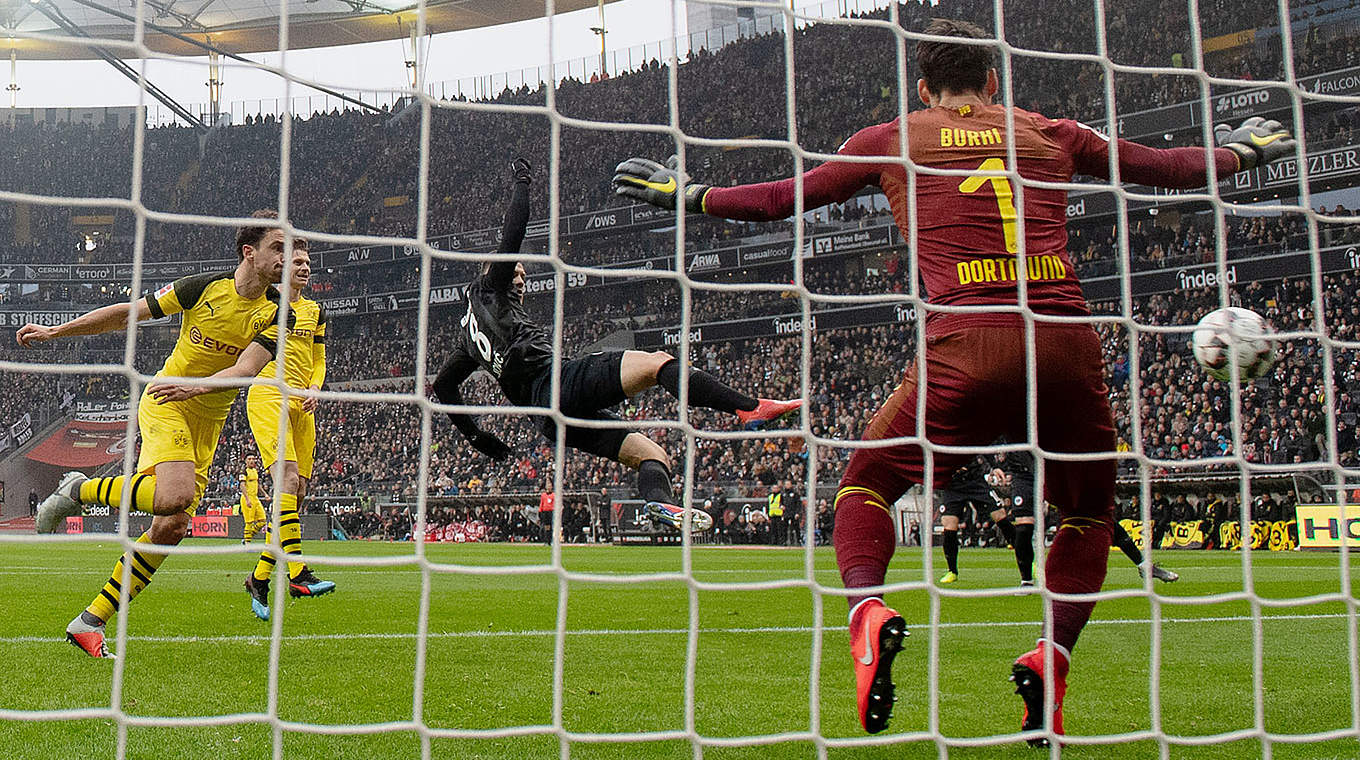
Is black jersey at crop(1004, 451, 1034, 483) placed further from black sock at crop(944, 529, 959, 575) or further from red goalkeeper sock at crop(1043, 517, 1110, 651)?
red goalkeeper sock at crop(1043, 517, 1110, 651)

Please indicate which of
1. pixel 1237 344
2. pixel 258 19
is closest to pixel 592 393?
pixel 1237 344

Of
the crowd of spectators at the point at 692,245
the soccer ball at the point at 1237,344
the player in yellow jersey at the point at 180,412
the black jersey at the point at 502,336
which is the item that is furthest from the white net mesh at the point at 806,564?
the crowd of spectators at the point at 692,245

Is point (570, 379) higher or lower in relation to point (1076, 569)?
higher

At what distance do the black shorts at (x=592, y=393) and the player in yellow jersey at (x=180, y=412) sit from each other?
1369mm

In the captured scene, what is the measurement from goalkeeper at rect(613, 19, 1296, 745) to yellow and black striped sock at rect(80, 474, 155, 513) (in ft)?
8.68

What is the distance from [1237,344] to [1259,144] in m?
0.58

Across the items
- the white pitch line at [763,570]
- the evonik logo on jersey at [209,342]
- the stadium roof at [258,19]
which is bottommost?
the white pitch line at [763,570]

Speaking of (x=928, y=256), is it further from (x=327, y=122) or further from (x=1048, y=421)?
(x=327, y=122)

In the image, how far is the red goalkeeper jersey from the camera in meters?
3.00

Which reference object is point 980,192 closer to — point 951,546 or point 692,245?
point 951,546

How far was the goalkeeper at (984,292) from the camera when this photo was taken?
116 inches

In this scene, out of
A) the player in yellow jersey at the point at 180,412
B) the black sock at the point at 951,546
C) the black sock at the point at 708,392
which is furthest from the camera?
the black sock at the point at 951,546

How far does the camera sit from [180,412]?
194 inches

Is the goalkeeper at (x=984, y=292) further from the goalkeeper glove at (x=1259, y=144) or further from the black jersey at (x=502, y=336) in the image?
the black jersey at (x=502, y=336)
